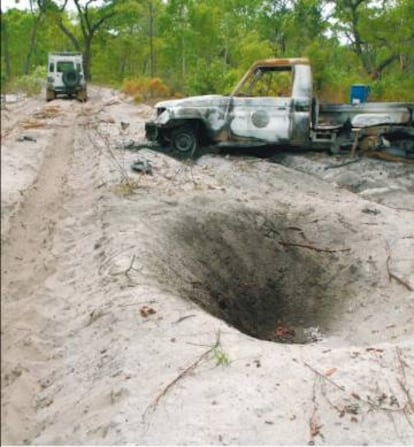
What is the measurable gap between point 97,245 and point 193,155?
6.63 m

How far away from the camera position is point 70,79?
897 inches

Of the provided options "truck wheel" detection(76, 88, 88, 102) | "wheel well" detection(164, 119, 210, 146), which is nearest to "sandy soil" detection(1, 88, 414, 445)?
"wheel well" detection(164, 119, 210, 146)

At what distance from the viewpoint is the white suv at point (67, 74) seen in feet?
72.2

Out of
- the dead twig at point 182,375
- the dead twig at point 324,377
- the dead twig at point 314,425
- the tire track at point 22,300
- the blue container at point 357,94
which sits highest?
the blue container at point 357,94

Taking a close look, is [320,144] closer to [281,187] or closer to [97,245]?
[281,187]

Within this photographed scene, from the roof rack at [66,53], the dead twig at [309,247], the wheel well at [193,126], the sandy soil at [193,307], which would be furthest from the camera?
the roof rack at [66,53]

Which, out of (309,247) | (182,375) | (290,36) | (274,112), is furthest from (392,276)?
(290,36)

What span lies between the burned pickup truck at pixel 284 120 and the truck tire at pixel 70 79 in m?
12.9

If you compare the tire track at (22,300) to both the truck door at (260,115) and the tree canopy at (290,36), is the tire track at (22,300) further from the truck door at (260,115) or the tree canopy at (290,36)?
the tree canopy at (290,36)

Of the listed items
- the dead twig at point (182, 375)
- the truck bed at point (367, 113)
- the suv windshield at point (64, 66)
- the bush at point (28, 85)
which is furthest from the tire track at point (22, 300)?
the suv windshield at point (64, 66)

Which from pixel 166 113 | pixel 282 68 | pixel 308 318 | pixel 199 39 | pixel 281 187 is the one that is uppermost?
pixel 199 39

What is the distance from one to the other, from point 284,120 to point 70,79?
47.4 ft

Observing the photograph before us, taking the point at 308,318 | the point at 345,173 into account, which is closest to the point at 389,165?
the point at 345,173

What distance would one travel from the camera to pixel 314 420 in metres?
3.35
